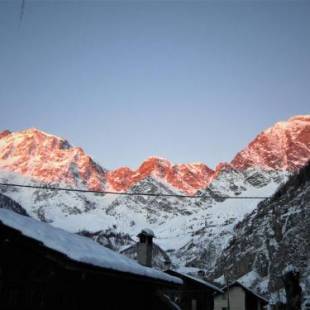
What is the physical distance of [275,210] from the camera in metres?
105

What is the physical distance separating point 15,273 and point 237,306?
3942 cm

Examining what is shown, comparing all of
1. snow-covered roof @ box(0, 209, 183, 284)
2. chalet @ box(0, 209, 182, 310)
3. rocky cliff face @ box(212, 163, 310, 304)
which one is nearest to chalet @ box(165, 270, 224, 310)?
snow-covered roof @ box(0, 209, 183, 284)

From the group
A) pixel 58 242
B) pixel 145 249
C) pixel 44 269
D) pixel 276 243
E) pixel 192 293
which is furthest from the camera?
pixel 276 243

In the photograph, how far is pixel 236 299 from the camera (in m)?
46.1

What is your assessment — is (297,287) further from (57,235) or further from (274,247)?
(274,247)

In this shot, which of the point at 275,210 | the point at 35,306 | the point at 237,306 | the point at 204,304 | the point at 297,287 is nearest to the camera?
the point at 35,306

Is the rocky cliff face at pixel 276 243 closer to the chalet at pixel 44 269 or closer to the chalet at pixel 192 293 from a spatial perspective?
the chalet at pixel 192 293

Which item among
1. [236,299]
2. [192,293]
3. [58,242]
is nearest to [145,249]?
[58,242]

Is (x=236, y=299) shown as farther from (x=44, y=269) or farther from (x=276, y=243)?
(x=276, y=243)

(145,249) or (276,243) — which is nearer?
(145,249)

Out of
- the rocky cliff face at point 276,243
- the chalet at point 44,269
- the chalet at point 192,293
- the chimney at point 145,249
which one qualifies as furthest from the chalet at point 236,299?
the chalet at point 44,269

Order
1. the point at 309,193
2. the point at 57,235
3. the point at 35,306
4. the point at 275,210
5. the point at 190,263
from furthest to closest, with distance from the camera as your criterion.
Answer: the point at 190,263
the point at 275,210
the point at 309,193
the point at 57,235
the point at 35,306

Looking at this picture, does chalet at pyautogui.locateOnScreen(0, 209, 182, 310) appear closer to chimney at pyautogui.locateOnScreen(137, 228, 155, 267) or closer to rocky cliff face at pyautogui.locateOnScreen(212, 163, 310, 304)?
chimney at pyautogui.locateOnScreen(137, 228, 155, 267)

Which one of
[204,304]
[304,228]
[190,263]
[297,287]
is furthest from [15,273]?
[190,263]
